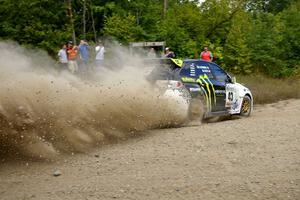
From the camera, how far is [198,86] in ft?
34.9

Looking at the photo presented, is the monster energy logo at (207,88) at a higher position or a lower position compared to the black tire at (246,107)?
higher

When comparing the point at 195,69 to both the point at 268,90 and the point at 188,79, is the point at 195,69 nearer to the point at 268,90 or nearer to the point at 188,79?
the point at 188,79

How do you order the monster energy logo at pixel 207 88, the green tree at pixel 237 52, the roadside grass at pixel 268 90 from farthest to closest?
1. the green tree at pixel 237 52
2. the roadside grass at pixel 268 90
3. the monster energy logo at pixel 207 88

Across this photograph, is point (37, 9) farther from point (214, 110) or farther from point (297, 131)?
point (297, 131)

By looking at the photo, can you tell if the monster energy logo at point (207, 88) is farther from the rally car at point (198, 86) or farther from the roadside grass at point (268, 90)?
the roadside grass at point (268, 90)

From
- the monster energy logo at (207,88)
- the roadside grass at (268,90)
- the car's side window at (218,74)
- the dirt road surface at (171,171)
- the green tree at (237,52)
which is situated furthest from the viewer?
the green tree at (237,52)

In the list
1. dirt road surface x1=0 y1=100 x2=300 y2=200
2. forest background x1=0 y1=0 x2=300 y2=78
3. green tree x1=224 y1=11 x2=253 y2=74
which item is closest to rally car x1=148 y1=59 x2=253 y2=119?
dirt road surface x1=0 y1=100 x2=300 y2=200

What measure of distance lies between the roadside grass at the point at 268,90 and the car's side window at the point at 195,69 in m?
6.84

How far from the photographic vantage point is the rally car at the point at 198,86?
Result: 10.2 m

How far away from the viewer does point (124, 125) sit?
8641mm

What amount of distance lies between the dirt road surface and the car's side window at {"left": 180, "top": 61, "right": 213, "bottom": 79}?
8.06ft

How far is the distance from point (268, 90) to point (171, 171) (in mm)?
14186

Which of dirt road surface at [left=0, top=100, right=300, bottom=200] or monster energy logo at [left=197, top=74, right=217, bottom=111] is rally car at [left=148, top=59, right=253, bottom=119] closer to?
monster energy logo at [left=197, top=74, right=217, bottom=111]

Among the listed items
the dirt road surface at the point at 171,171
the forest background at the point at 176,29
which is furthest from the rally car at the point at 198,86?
the forest background at the point at 176,29
